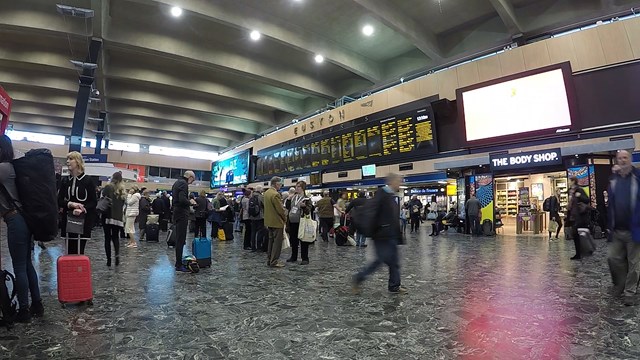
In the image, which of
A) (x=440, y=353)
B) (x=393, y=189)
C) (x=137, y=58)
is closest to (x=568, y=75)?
(x=393, y=189)

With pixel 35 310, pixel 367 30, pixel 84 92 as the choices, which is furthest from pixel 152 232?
pixel 367 30

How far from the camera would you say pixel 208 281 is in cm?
469

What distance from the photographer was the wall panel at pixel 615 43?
9745 millimetres

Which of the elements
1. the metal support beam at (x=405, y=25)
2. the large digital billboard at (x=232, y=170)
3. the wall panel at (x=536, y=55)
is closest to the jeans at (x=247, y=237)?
the metal support beam at (x=405, y=25)

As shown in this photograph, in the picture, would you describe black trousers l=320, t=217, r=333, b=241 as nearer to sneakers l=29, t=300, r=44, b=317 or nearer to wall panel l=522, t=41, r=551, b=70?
sneakers l=29, t=300, r=44, b=317

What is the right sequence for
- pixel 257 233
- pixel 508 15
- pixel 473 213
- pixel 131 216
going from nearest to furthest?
pixel 257 233 → pixel 131 216 → pixel 508 15 → pixel 473 213

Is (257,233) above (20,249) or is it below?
below

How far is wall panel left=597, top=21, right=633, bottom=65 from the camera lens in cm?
975

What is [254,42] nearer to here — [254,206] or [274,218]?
[254,206]

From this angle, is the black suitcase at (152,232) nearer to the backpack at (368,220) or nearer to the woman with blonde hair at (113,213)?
the woman with blonde hair at (113,213)

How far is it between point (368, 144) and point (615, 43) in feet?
29.3

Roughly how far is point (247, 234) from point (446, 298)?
5707 millimetres

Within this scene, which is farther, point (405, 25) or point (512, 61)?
point (405, 25)

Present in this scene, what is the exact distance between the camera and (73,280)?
3.38 metres
